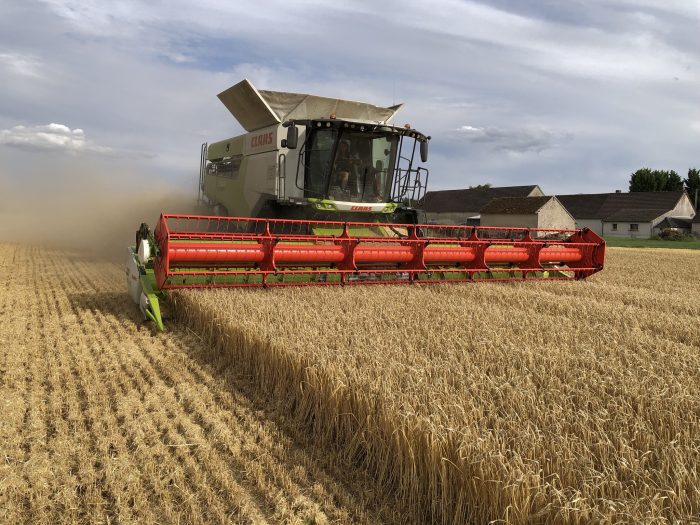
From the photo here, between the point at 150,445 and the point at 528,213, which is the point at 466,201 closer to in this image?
the point at 528,213

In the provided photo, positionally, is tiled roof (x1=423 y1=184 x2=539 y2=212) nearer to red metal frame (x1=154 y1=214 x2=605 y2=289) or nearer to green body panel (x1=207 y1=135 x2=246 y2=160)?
green body panel (x1=207 y1=135 x2=246 y2=160)

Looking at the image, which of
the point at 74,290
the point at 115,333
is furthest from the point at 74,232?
the point at 115,333

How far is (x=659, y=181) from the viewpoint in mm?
54062

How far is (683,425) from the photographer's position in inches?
89.3

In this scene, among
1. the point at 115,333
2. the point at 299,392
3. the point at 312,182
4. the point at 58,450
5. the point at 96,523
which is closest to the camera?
the point at 96,523

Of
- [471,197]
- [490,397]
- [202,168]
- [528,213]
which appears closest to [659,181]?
[471,197]

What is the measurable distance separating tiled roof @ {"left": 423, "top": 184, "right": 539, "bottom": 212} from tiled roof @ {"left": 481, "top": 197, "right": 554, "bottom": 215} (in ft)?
19.7

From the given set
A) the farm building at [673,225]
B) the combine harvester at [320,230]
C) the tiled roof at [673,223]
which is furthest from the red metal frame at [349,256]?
the tiled roof at [673,223]

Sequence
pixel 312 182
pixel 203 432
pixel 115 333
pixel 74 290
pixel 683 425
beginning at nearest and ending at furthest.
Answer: pixel 683 425 < pixel 203 432 < pixel 115 333 < pixel 74 290 < pixel 312 182

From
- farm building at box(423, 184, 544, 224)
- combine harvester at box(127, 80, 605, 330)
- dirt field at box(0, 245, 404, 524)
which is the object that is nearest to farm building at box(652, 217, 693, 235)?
farm building at box(423, 184, 544, 224)

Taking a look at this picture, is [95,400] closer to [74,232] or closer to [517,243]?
[517,243]

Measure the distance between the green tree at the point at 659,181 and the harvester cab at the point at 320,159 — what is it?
53825mm

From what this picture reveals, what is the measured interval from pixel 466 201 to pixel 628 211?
1248cm

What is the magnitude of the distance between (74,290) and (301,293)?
3.43 metres
